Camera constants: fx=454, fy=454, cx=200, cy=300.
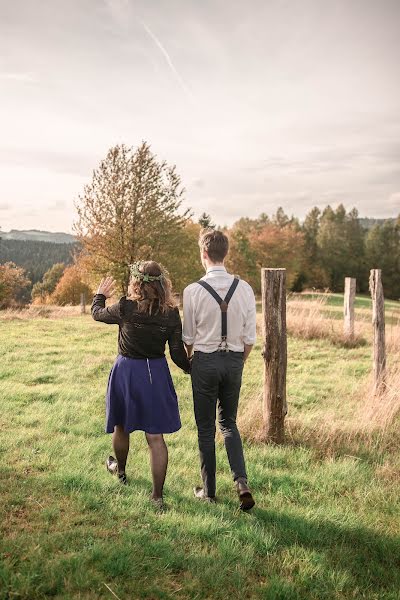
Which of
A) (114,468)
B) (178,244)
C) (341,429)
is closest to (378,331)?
(341,429)

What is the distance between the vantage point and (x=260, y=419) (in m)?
6.00

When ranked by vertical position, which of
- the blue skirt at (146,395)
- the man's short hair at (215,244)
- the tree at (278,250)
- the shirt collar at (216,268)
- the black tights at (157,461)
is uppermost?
the tree at (278,250)

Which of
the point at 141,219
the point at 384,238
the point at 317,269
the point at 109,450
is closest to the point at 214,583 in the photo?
the point at 109,450

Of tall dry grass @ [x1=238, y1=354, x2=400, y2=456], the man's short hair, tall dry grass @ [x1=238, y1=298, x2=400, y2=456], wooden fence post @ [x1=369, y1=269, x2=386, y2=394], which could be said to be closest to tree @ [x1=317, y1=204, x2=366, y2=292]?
wooden fence post @ [x1=369, y1=269, x2=386, y2=394]

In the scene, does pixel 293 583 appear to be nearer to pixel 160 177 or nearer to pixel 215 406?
pixel 215 406

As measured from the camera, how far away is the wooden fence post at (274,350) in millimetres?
5484

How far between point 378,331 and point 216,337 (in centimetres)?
516

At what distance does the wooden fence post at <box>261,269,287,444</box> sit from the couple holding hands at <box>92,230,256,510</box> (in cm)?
143

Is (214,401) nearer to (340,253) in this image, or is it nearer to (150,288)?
(150,288)

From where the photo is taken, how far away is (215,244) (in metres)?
3.97

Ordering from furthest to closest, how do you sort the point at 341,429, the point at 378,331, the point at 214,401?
the point at 378,331 < the point at 341,429 < the point at 214,401

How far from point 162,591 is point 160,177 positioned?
20.9 m

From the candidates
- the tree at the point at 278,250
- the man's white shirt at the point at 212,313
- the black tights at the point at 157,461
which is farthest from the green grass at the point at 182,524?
the tree at the point at 278,250

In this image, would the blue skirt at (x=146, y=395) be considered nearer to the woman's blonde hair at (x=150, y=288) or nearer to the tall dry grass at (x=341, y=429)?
the woman's blonde hair at (x=150, y=288)
